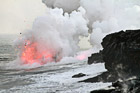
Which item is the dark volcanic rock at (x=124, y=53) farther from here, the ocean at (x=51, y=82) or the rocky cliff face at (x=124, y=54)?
the ocean at (x=51, y=82)

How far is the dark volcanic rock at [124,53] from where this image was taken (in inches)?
1161

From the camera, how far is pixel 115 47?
32031mm

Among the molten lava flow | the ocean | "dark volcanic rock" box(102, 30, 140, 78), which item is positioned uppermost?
the molten lava flow

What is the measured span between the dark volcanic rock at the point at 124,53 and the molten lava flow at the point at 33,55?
56.2 meters

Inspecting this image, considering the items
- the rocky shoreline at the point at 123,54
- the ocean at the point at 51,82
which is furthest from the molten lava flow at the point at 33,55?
the rocky shoreline at the point at 123,54

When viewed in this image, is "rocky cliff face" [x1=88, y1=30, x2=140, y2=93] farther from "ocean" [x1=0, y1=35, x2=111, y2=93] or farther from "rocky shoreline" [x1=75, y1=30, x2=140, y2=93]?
"ocean" [x1=0, y1=35, x2=111, y2=93]

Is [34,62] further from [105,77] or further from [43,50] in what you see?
[105,77]

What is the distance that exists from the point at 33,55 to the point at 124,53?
65100 mm

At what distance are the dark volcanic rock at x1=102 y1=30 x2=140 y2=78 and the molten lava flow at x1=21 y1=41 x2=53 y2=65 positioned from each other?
185 feet

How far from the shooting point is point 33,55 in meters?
92.2

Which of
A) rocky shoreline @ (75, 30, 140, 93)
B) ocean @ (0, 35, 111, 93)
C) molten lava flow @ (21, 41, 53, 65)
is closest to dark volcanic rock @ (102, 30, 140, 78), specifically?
rocky shoreline @ (75, 30, 140, 93)

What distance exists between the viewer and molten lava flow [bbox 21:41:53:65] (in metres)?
88.3

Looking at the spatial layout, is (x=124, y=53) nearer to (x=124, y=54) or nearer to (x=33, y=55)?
(x=124, y=54)

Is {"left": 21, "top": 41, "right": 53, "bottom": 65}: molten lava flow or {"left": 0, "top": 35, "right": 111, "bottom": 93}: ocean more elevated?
{"left": 21, "top": 41, "right": 53, "bottom": 65}: molten lava flow
